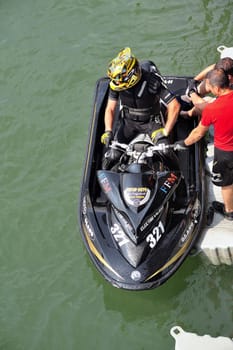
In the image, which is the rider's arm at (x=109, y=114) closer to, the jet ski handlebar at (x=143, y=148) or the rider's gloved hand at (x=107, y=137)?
the rider's gloved hand at (x=107, y=137)

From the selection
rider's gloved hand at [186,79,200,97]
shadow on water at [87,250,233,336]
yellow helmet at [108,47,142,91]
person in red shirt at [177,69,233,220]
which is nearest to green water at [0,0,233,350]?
shadow on water at [87,250,233,336]

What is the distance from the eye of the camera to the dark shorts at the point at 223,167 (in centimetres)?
411

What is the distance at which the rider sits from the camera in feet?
14.4

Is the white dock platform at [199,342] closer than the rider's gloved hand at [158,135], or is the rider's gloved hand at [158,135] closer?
the white dock platform at [199,342]

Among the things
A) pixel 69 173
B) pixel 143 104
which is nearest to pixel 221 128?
pixel 143 104

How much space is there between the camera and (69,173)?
227 inches

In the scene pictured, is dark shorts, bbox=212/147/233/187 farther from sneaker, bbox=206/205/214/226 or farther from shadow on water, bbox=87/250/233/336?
shadow on water, bbox=87/250/233/336

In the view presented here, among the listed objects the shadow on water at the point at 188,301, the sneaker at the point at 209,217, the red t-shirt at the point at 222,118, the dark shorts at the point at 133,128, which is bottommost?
the shadow on water at the point at 188,301

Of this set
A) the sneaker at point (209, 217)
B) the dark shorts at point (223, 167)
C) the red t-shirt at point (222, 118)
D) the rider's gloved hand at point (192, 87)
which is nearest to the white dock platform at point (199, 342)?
the sneaker at point (209, 217)

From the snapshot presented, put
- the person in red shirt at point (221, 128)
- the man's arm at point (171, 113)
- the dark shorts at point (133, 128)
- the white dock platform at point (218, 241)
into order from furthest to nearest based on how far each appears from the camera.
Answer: the dark shorts at point (133, 128)
the man's arm at point (171, 113)
the white dock platform at point (218, 241)
the person in red shirt at point (221, 128)

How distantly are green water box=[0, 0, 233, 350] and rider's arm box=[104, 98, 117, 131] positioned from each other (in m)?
0.97

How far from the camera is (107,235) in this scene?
4312mm

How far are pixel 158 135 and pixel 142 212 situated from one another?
0.91 meters

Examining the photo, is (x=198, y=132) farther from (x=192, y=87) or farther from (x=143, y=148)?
(x=192, y=87)
